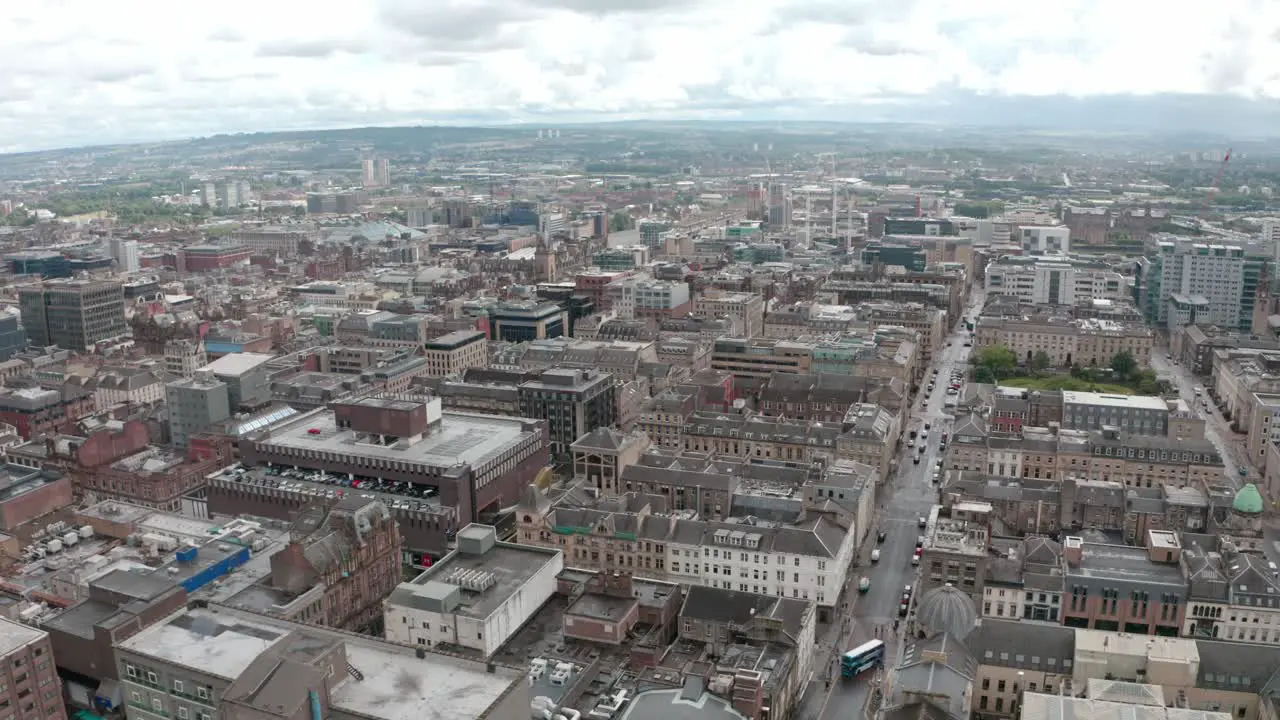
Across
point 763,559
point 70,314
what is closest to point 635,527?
point 763,559

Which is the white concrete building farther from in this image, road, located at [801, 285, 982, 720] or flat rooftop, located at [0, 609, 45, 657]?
flat rooftop, located at [0, 609, 45, 657]

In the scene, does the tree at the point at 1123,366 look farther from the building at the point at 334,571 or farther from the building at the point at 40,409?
the building at the point at 40,409

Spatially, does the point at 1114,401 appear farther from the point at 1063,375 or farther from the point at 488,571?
the point at 488,571

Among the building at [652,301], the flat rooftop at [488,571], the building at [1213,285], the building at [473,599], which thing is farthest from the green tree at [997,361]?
the flat rooftop at [488,571]

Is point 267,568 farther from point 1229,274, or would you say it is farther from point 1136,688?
point 1229,274

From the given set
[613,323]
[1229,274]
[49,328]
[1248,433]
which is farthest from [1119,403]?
[49,328]
